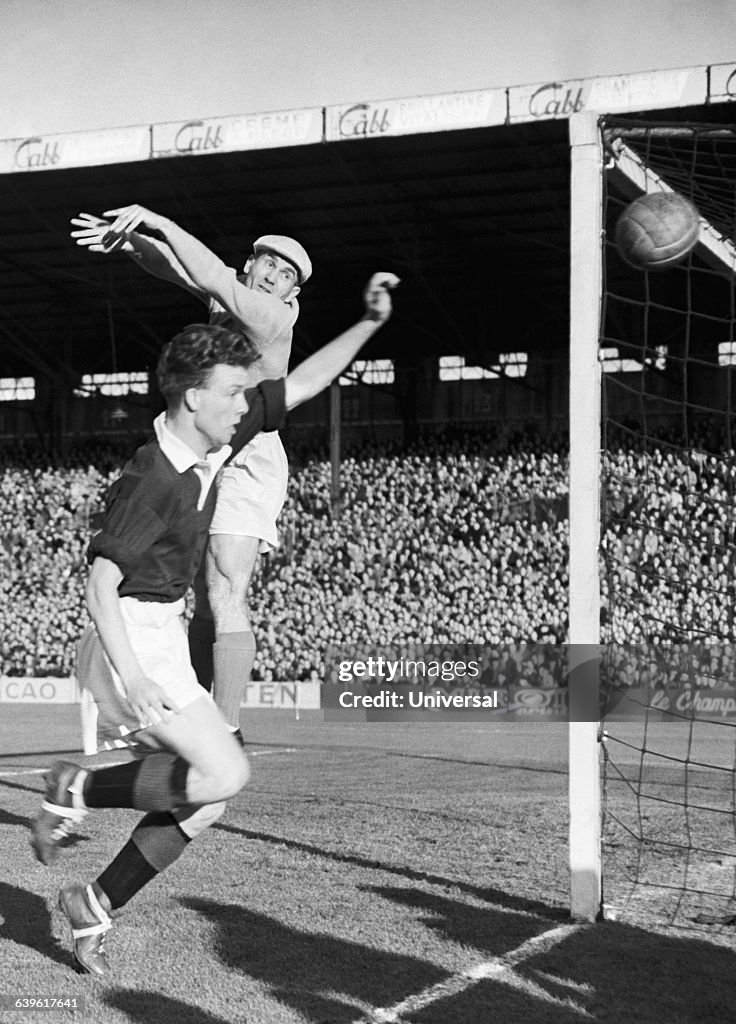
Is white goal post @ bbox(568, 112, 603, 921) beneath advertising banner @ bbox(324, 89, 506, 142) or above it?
beneath

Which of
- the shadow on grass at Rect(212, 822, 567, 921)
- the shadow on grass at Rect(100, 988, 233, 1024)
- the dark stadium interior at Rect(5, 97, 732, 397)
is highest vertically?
the dark stadium interior at Rect(5, 97, 732, 397)

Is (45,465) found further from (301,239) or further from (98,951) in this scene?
(98,951)

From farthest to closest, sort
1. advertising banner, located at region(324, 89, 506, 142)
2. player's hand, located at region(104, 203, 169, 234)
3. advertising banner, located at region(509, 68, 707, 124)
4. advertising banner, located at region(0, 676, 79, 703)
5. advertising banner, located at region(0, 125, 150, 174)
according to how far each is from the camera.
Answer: advertising banner, located at region(0, 676, 79, 703), advertising banner, located at region(0, 125, 150, 174), advertising banner, located at region(324, 89, 506, 142), advertising banner, located at region(509, 68, 707, 124), player's hand, located at region(104, 203, 169, 234)

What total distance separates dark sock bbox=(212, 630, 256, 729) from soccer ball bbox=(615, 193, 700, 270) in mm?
3019

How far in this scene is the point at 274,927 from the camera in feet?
16.1

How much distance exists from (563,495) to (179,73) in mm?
11896

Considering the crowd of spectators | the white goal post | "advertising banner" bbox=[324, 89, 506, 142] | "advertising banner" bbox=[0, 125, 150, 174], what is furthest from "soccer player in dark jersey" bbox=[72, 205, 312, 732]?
"advertising banner" bbox=[0, 125, 150, 174]

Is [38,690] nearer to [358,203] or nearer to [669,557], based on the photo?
[358,203]

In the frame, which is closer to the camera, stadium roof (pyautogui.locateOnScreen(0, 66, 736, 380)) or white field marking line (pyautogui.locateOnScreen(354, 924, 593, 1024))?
white field marking line (pyautogui.locateOnScreen(354, 924, 593, 1024))

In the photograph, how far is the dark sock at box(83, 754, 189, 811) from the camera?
4.06m

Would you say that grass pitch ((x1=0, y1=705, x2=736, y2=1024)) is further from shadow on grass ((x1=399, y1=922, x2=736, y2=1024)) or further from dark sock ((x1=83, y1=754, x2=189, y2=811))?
dark sock ((x1=83, y1=754, x2=189, y2=811))

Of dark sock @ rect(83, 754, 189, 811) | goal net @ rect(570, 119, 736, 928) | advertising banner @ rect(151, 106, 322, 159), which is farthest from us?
advertising banner @ rect(151, 106, 322, 159)

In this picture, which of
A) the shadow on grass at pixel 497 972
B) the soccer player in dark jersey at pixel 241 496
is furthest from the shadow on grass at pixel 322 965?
the soccer player in dark jersey at pixel 241 496

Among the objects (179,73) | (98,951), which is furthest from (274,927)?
(179,73)
